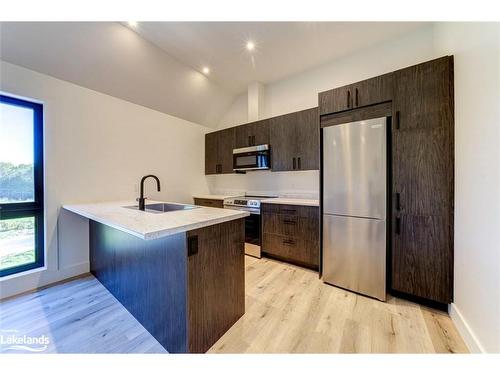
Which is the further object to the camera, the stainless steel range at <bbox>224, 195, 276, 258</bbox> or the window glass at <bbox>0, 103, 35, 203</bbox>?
the stainless steel range at <bbox>224, 195, 276, 258</bbox>

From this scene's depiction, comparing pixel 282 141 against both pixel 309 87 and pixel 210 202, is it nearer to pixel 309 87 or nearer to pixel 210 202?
pixel 309 87

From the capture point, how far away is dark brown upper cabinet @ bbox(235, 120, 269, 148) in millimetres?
3198

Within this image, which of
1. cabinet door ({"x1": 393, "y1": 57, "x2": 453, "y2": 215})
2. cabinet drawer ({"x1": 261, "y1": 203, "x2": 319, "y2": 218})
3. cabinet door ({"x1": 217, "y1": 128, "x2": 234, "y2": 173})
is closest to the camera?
cabinet door ({"x1": 393, "y1": 57, "x2": 453, "y2": 215})

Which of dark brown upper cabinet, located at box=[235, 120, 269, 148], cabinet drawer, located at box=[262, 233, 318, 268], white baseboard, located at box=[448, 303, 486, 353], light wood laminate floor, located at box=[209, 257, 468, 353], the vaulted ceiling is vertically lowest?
light wood laminate floor, located at box=[209, 257, 468, 353]

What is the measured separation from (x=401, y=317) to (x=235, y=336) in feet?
4.48

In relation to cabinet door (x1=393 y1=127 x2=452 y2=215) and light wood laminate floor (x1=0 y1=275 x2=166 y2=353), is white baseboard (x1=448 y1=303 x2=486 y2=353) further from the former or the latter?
light wood laminate floor (x1=0 y1=275 x2=166 y2=353)

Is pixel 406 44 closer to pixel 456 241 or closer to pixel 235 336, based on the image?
pixel 456 241

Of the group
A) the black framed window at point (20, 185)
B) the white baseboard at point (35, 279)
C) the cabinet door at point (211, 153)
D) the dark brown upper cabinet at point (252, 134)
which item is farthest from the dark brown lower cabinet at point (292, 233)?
the black framed window at point (20, 185)

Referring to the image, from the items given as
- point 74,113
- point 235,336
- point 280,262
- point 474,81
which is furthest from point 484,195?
point 74,113

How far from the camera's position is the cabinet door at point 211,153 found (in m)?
3.85

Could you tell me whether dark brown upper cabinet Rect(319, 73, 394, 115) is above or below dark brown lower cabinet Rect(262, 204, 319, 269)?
above

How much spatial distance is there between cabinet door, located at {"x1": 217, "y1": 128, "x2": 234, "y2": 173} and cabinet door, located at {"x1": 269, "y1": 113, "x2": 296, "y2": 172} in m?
0.84

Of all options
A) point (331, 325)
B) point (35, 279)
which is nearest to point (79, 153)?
point (35, 279)

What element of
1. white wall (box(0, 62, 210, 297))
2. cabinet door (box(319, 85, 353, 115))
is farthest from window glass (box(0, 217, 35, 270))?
cabinet door (box(319, 85, 353, 115))
